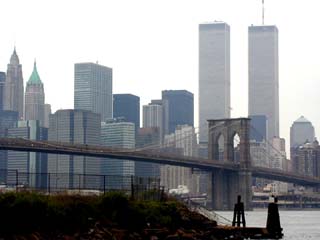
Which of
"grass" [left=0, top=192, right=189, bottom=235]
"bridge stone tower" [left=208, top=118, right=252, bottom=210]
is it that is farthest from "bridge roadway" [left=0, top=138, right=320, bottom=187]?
"grass" [left=0, top=192, right=189, bottom=235]

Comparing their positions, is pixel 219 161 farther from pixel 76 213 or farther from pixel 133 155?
pixel 76 213

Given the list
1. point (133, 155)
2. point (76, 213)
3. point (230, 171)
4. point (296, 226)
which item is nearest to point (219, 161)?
point (230, 171)

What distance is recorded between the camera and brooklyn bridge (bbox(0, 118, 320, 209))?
120m

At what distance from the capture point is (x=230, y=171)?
519 feet

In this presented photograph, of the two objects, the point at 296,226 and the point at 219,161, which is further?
the point at 219,161

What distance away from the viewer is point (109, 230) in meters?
42.2

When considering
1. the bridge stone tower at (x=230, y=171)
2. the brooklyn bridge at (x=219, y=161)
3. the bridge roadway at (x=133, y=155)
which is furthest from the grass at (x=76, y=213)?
the bridge stone tower at (x=230, y=171)

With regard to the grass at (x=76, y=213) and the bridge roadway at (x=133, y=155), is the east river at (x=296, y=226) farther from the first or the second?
the grass at (x=76, y=213)

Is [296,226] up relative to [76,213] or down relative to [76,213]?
down

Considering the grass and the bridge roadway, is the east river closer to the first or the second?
the bridge roadway

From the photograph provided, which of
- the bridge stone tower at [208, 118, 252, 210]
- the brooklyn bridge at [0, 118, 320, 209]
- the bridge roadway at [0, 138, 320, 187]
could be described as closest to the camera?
the bridge roadway at [0, 138, 320, 187]

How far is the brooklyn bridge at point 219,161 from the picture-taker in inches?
4717

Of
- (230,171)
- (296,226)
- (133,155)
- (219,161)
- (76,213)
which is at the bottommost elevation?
(296,226)

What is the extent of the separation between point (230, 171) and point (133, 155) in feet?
106
